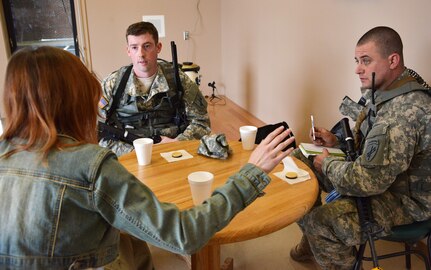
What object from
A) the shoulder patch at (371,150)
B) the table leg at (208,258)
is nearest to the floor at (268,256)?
the table leg at (208,258)

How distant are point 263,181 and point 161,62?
169 cm

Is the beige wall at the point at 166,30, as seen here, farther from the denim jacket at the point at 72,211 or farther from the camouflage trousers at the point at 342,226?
the denim jacket at the point at 72,211

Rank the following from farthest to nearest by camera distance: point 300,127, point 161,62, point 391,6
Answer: point 300,127 < point 161,62 < point 391,6

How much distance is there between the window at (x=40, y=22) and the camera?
4254mm

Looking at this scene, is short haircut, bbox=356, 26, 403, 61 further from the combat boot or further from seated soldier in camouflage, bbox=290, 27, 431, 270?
the combat boot

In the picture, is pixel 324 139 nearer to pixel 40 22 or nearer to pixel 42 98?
pixel 42 98

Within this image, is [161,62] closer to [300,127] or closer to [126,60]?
[300,127]

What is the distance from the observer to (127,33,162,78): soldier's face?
2.21 meters

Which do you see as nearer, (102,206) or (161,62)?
(102,206)

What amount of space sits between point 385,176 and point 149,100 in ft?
4.74

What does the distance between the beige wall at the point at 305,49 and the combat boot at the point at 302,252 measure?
1104 mm

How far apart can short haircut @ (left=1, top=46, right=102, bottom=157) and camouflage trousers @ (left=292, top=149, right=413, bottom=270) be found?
1.10 meters

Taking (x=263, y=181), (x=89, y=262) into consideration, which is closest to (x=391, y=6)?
(x=263, y=181)

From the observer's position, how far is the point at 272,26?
11.5 feet
